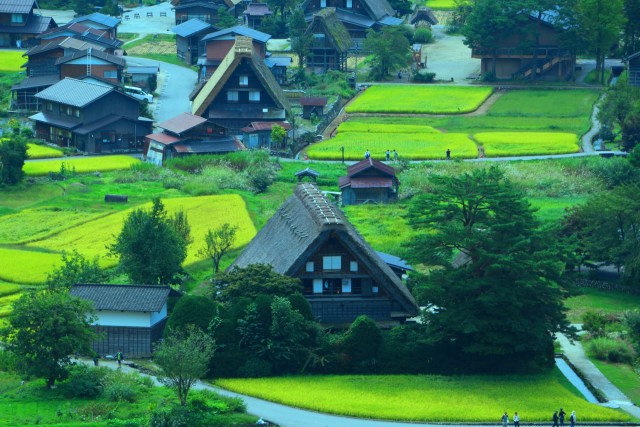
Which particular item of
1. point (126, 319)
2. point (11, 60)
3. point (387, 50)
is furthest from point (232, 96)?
point (126, 319)

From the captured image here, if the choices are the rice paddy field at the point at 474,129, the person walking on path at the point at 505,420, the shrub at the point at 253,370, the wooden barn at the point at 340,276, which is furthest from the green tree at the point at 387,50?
the person walking on path at the point at 505,420

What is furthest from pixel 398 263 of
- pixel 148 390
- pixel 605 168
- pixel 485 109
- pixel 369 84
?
pixel 369 84

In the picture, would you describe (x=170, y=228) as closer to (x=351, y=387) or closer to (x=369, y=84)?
(x=351, y=387)

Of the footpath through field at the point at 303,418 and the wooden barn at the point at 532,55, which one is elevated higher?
the wooden barn at the point at 532,55

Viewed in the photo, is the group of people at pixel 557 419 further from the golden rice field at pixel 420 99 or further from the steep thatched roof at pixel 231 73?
the golden rice field at pixel 420 99

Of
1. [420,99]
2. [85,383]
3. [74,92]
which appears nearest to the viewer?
[85,383]

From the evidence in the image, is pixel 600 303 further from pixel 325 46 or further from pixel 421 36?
pixel 421 36
